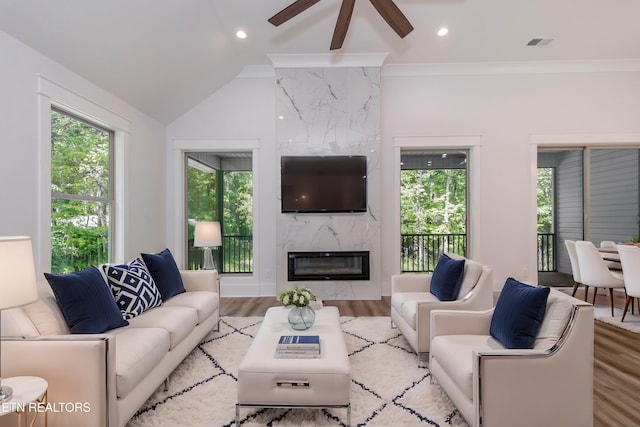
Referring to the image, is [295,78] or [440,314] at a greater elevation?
[295,78]

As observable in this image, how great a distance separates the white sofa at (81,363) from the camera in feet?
5.44

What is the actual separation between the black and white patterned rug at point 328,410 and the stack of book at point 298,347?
374mm

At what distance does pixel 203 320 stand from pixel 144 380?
3.52 ft

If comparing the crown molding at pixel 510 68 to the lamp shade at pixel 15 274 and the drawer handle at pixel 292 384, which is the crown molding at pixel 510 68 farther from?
the lamp shade at pixel 15 274

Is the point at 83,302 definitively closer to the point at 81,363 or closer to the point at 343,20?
the point at 81,363

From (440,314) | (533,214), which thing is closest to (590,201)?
(533,214)

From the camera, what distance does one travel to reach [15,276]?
4.85ft

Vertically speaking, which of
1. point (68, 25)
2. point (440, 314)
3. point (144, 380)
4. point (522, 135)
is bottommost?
point (144, 380)

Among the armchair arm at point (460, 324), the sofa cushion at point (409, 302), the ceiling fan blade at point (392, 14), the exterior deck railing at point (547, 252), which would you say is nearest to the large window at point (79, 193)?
the ceiling fan blade at point (392, 14)

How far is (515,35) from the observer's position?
169 inches

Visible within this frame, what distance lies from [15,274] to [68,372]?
558mm

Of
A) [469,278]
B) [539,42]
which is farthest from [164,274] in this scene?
[539,42]

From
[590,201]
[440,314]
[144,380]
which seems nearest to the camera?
[144,380]

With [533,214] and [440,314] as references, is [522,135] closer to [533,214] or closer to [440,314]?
[533,214]
